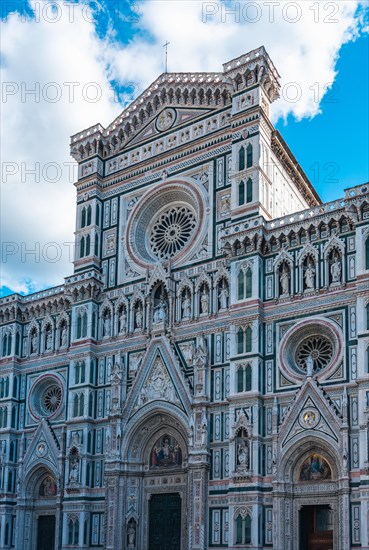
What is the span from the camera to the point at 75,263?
44844 millimetres

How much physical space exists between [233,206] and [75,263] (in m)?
10.5

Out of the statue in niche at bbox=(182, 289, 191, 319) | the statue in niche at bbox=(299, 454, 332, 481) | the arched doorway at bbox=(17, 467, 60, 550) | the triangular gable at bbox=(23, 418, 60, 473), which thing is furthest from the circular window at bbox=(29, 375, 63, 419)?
the statue in niche at bbox=(299, 454, 332, 481)

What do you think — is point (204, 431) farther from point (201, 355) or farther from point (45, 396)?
point (45, 396)

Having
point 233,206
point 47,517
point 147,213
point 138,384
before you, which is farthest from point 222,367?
point 47,517

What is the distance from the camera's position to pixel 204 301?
128 feet

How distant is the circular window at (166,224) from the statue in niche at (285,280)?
5.45m

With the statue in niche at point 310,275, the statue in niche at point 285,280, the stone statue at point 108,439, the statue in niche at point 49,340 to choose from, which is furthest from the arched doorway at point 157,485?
the statue in niche at point 310,275

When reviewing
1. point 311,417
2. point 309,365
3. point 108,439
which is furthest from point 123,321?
point 311,417

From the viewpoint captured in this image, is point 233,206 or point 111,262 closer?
point 233,206

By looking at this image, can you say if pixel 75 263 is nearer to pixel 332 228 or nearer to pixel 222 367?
pixel 222 367

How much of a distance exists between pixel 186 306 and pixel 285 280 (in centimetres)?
567

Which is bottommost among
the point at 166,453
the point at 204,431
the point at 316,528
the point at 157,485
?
the point at 316,528

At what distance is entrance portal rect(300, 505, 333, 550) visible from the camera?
109 ft

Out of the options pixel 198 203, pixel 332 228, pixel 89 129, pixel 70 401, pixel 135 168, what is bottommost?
pixel 70 401
